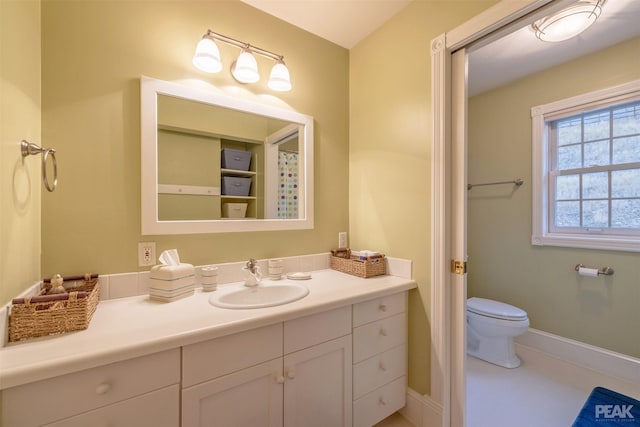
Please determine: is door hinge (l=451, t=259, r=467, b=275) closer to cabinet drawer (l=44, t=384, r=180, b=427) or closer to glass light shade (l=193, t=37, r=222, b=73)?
cabinet drawer (l=44, t=384, r=180, b=427)

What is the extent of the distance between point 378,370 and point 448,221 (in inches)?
34.6

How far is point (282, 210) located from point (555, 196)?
236cm

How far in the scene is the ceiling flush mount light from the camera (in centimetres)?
141

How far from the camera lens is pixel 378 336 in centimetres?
141

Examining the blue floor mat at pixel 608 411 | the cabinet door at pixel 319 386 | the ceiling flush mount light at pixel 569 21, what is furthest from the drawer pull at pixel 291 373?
the ceiling flush mount light at pixel 569 21

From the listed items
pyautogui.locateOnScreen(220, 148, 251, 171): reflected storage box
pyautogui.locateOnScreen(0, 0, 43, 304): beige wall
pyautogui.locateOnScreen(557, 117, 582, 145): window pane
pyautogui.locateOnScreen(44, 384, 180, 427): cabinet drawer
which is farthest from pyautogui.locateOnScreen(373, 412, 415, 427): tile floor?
pyautogui.locateOnScreen(557, 117, 582, 145): window pane

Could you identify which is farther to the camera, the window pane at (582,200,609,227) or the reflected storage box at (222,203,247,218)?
the window pane at (582,200,609,227)

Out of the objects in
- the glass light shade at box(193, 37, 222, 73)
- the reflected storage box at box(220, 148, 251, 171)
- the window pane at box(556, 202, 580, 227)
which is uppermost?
the glass light shade at box(193, 37, 222, 73)

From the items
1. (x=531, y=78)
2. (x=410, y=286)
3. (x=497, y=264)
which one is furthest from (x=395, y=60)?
(x=497, y=264)

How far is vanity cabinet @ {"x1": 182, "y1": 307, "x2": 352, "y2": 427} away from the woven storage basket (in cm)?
39

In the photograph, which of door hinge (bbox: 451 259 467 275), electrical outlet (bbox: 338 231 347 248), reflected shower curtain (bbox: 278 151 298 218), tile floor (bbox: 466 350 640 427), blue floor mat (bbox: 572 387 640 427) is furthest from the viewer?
electrical outlet (bbox: 338 231 347 248)

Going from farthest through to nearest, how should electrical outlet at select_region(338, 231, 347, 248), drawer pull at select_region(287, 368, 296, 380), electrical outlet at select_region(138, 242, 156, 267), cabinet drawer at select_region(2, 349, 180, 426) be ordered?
electrical outlet at select_region(338, 231, 347, 248) → electrical outlet at select_region(138, 242, 156, 267) → drawer pull at select_region(287, 368, 296, 380) → cabinet drawer at select_region(2, 349, 180, 426)

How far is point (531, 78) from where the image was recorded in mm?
2340

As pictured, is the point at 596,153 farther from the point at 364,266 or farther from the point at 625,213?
the point at 364,266
